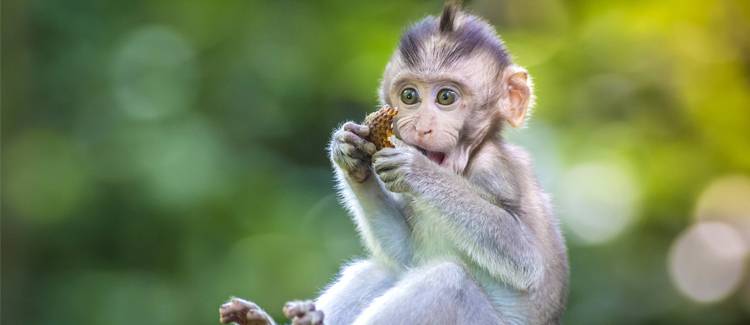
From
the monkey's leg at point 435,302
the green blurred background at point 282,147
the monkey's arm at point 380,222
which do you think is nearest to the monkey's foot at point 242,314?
the monkey's leg at point 435,302

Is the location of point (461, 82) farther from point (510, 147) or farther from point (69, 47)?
point (69, 47)

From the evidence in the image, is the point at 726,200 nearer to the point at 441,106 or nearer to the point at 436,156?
the point at 436,156

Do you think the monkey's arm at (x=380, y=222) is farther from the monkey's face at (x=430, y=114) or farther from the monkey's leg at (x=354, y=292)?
the monkey's face at (x=430, y=114)

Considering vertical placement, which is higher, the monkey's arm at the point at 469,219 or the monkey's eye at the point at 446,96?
the monkey's eye at the point at 446,96

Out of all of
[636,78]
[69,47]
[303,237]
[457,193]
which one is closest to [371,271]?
Result: [457,193]

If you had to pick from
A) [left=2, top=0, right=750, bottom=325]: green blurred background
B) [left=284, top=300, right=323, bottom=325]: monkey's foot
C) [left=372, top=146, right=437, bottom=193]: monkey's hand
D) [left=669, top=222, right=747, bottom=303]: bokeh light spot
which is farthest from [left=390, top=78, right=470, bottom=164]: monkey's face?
[left=669, top=222, right=747, bottom=303]: bokeh light spot

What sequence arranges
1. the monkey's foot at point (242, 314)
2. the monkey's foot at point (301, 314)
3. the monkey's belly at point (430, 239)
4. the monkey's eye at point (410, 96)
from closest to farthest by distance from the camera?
the monkey's foot at point (301, 314) < the monkey's foot at point (242, 314) < the monkey's belly at point (430, 239) < the monkey's eye at point (410, 96)
